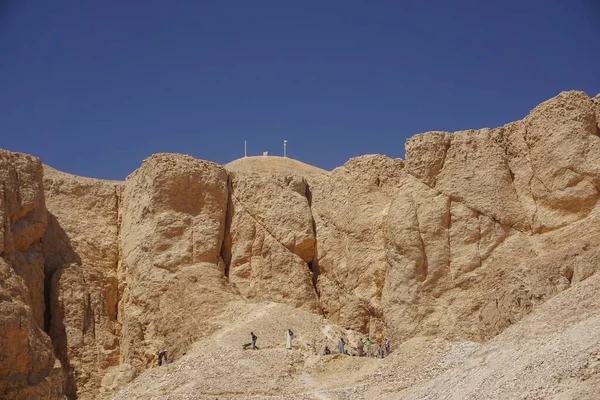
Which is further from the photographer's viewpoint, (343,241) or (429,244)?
(343,241)

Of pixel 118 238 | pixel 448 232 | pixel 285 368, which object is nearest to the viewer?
pixel 285 368

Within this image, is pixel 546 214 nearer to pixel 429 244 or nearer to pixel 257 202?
pixel 429 244

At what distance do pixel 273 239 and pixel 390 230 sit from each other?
17.1ft

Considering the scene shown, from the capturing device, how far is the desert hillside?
3186 centimetres

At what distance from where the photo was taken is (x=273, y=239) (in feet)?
132

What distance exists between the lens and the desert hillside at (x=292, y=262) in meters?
31.9

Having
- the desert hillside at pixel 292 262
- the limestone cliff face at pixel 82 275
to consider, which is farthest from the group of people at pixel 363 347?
the limestone cliff face at pixel 82 275

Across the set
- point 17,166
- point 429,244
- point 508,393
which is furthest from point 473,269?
point 17,166

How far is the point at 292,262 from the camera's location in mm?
39688

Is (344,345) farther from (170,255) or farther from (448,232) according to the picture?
(170,255)

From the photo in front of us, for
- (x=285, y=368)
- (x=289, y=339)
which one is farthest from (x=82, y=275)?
(x=285, y=368)

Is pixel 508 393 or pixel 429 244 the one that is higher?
pixel 429 244

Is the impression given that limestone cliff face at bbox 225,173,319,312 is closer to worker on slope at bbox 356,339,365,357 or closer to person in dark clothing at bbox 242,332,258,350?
worker on slope at bbox 356,339,365,357

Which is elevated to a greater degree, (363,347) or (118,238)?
(118,238)
